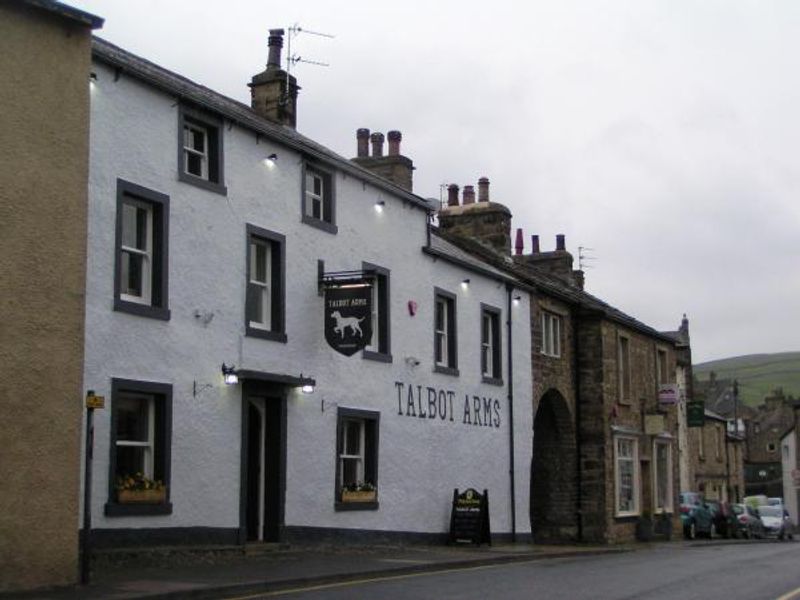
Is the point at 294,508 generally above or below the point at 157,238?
below

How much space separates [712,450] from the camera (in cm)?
6450

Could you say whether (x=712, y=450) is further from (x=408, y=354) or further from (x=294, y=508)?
(x=294, y=508)

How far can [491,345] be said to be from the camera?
96.1ft

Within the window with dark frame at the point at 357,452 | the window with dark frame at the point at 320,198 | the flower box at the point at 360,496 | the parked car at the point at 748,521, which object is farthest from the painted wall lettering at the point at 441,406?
the parked car at the point at 748,521

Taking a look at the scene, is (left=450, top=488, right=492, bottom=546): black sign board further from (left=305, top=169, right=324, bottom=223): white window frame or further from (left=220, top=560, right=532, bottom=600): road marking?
(left=305, top=169, right=324, bottom=223): white window frame

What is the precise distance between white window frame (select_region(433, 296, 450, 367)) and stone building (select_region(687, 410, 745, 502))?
3599 cm

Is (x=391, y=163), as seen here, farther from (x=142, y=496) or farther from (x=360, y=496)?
(x=142, y=496)

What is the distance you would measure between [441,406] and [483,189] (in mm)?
10446

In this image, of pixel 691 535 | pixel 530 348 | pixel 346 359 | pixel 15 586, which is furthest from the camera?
pixel 691 535

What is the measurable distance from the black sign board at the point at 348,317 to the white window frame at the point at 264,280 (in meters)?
1.25

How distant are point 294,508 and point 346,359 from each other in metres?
3.30

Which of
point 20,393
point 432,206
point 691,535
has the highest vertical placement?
point 432,206

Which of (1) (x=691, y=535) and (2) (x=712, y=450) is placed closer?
(1) (x=691, y=535)

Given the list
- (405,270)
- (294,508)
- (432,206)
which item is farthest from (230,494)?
(432,206)
